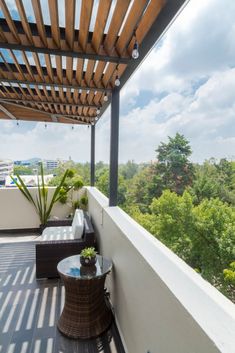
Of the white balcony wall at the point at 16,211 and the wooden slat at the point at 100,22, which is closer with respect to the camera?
the wooden slat at the point at 100,22

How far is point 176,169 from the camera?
17562 mm

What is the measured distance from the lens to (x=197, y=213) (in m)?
14.8

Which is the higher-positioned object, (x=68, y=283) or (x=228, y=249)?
(x=68, y=283)

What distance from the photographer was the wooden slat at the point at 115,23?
1672 mm

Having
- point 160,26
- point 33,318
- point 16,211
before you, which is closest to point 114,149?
point 160,26

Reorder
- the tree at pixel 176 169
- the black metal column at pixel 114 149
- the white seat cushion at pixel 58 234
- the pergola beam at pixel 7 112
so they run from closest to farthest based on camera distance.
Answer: the black metal column at pixel 114 149 < the white seat cushion at pixel 58 234 < the pergola beam at pixel 7 112 < the tree at pixel 176 169

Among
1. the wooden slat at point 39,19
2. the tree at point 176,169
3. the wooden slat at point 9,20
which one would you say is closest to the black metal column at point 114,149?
the wooden slat at point 39,19

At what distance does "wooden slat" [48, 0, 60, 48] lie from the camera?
1690 mm

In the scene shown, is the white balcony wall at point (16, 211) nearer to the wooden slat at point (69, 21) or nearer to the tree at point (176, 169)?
the wooden slat at point (69, 21)

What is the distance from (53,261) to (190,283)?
263cm

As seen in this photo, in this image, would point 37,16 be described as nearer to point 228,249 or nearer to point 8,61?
point 8,61

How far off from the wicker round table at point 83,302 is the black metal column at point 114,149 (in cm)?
125

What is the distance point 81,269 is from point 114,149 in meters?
1.72

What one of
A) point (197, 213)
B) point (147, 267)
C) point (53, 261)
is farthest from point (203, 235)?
point (147, 267)
